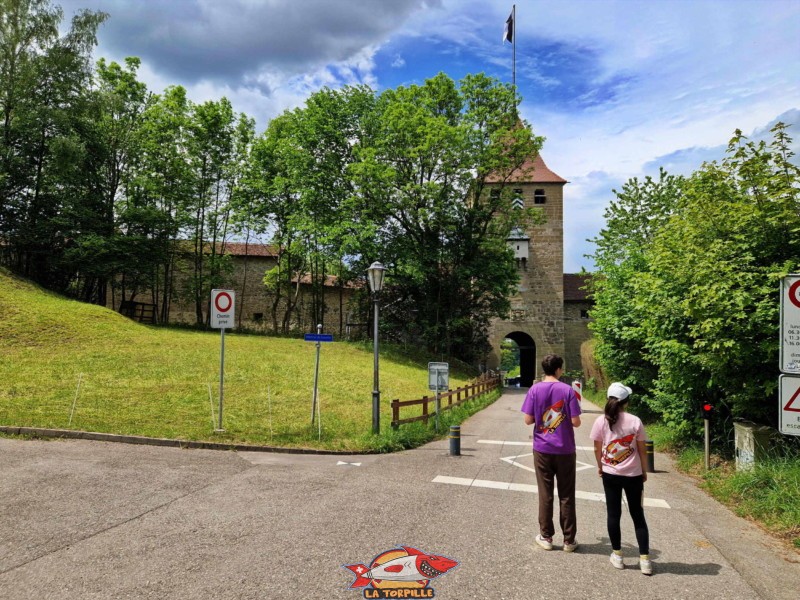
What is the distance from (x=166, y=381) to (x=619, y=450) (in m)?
14.7

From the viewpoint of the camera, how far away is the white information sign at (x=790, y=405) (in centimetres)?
544

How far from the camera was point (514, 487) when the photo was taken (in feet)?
26.2

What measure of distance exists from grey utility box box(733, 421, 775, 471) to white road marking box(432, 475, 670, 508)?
65.1 inches

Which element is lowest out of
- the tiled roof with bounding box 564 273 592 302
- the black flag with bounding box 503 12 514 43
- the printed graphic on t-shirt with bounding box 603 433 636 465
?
the printed graphic on t-shirt with bounding box 603 433 636 465

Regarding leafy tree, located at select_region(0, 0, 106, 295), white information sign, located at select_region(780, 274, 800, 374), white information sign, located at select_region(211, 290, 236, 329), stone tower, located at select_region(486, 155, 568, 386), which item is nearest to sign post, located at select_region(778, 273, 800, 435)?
white information sign, located at select_region(780, 274, 800, 374)

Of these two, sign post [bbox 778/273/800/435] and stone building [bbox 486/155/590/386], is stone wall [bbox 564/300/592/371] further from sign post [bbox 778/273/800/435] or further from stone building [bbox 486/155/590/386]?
sign post [bbox 778/273/800/435]

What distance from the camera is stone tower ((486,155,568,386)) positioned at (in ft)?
138

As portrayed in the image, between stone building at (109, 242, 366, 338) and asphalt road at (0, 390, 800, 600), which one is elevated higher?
stone building at (109, 242, 366, 338)

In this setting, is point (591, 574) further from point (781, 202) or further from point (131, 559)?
point (781, 202)

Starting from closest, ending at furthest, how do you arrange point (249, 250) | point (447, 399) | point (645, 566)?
point (645, 566)
point (447, 399)
point (249, 250)

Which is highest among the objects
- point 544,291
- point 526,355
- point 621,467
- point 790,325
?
point 544,291

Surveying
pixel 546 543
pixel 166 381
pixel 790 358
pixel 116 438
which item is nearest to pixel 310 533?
pixel 546 543

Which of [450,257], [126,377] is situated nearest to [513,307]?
[450,257]

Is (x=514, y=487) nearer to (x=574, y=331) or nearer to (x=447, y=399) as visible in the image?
(x=447, y=399)
